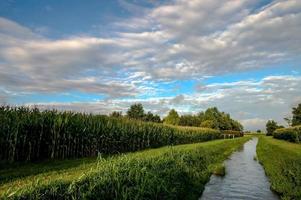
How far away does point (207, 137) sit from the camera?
7831 cm

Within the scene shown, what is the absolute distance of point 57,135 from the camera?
75.1ft

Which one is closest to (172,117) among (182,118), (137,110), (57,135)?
(182,118)

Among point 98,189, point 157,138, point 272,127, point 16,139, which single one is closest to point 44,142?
point 16,139

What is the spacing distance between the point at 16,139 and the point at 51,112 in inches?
215

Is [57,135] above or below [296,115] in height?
below

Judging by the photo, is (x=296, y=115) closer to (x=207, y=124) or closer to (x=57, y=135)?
(x=207, y=124)

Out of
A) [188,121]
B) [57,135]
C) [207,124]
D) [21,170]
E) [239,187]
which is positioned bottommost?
[239,187]

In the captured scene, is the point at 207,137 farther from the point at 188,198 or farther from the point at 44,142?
the point at 188,198

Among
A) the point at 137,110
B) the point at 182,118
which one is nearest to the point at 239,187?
the point at 137,110

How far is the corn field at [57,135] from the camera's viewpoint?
1980 cm

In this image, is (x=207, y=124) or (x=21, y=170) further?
(x=207, y=124)

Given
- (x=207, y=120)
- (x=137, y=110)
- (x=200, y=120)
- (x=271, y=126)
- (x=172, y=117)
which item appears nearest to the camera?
(x=137, y=110)

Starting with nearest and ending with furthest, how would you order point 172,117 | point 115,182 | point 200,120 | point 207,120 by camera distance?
point 115,182 → point 172,117 → point 207,120 → point 200,120

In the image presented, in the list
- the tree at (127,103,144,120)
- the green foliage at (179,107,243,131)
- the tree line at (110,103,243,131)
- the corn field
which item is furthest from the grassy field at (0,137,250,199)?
the green foliage at (179,107,243,131)
